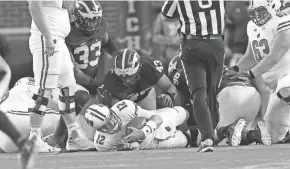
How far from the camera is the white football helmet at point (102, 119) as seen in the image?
7.91 metres

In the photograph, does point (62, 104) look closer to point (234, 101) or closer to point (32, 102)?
point (32, 102)

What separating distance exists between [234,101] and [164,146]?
2.90ft

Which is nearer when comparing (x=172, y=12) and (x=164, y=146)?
(x=172, y=12)

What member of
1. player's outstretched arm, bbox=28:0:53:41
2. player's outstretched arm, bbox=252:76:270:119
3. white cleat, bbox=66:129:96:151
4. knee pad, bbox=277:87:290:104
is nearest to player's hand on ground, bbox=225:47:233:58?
player's outstretched arm, bbox=252:76:270:119

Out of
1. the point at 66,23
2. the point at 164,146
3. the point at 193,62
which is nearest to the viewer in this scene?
the point at 193,62

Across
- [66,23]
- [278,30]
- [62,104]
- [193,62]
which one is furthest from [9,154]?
[278,30]

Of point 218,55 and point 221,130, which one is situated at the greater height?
point 218,55

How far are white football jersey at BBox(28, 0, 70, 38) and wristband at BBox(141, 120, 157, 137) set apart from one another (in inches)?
45.1

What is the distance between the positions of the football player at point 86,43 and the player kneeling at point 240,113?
1375 millimetres

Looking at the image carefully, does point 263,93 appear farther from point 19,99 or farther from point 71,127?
point 19,99

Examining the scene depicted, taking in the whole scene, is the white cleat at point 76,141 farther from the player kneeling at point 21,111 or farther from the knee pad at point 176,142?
the knee pad at point 176,142

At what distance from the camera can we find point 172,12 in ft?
25.2

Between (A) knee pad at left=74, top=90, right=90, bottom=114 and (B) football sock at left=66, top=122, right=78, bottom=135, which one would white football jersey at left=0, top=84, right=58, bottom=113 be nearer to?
(A) knee pad at left=74, top=90, right=90, bottom=114

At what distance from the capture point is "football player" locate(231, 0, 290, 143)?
8.25 metres
